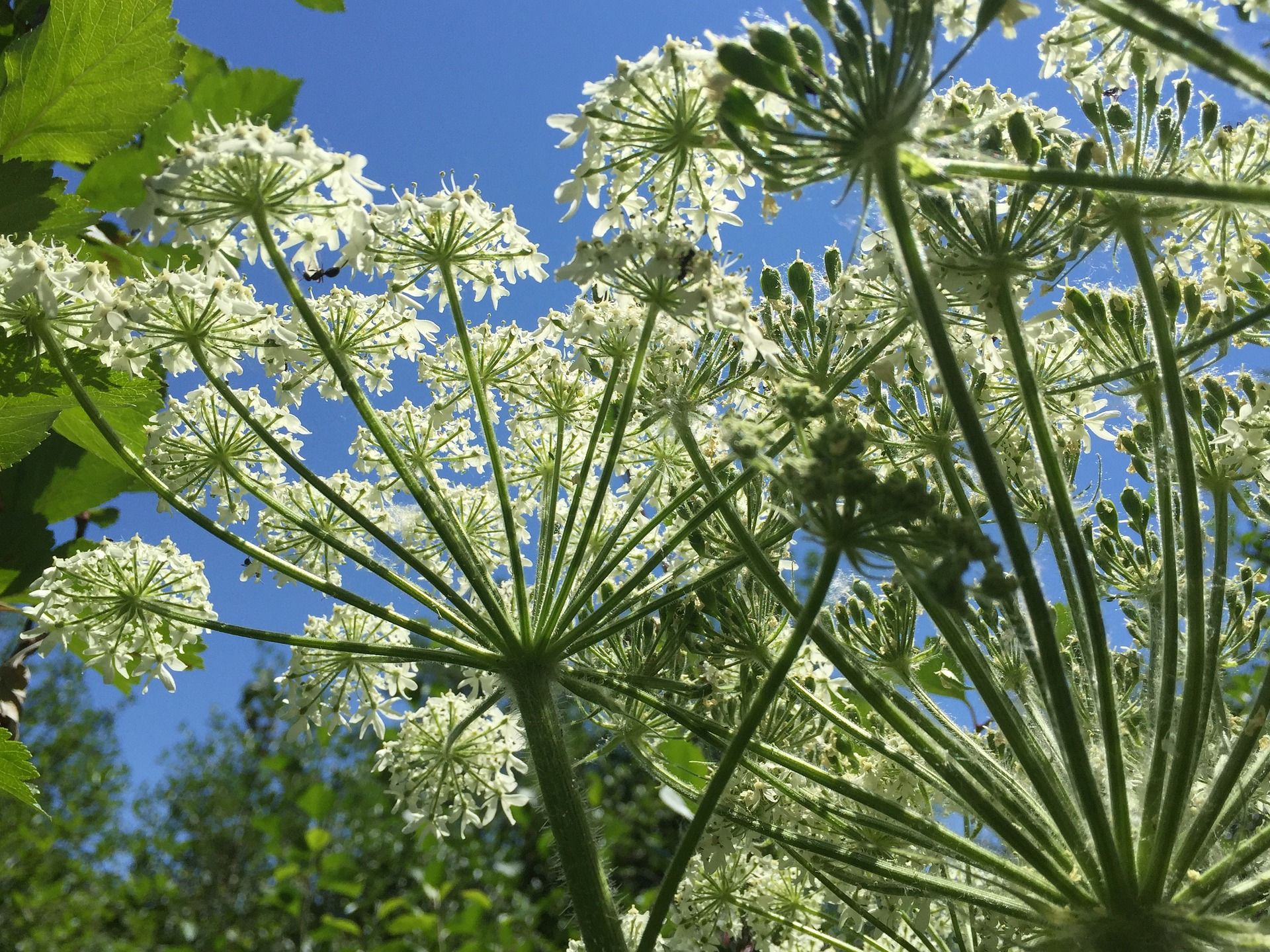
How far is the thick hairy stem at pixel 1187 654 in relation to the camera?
258 cm

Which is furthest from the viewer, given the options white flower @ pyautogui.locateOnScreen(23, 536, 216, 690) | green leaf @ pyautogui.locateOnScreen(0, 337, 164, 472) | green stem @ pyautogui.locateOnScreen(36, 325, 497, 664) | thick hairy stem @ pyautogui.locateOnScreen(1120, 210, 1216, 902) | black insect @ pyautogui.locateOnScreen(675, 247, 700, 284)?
white flower @ pyautogui.locateOnScreen(23, 536, 216, 690)

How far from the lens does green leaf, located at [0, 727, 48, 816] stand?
2889 millimetres

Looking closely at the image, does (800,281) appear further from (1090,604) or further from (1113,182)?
(1113,182)

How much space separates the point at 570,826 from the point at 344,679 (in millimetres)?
1763

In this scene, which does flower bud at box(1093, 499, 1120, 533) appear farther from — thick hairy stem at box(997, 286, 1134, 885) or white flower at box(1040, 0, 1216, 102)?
white flower at box(1040, 0, 1216, 102)

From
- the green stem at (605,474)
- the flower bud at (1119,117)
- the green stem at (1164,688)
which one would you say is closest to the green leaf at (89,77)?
the green stem at (605,474)

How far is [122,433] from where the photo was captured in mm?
3600

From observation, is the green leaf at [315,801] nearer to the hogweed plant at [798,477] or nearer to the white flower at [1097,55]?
the hogweed plant at [798,477]

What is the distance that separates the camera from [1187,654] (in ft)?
8.59

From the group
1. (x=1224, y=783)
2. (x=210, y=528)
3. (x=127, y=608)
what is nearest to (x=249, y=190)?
(x=210, y=528)

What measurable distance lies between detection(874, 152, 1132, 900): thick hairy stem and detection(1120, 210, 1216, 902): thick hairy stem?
313mm

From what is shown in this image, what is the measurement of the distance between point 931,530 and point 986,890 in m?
1.36

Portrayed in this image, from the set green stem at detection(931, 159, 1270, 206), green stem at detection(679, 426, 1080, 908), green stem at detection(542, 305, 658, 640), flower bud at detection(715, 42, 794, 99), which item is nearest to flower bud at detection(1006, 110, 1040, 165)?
green stem at detection(931, 159, 1270, 206)

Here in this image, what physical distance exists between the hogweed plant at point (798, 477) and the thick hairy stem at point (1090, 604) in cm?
1
